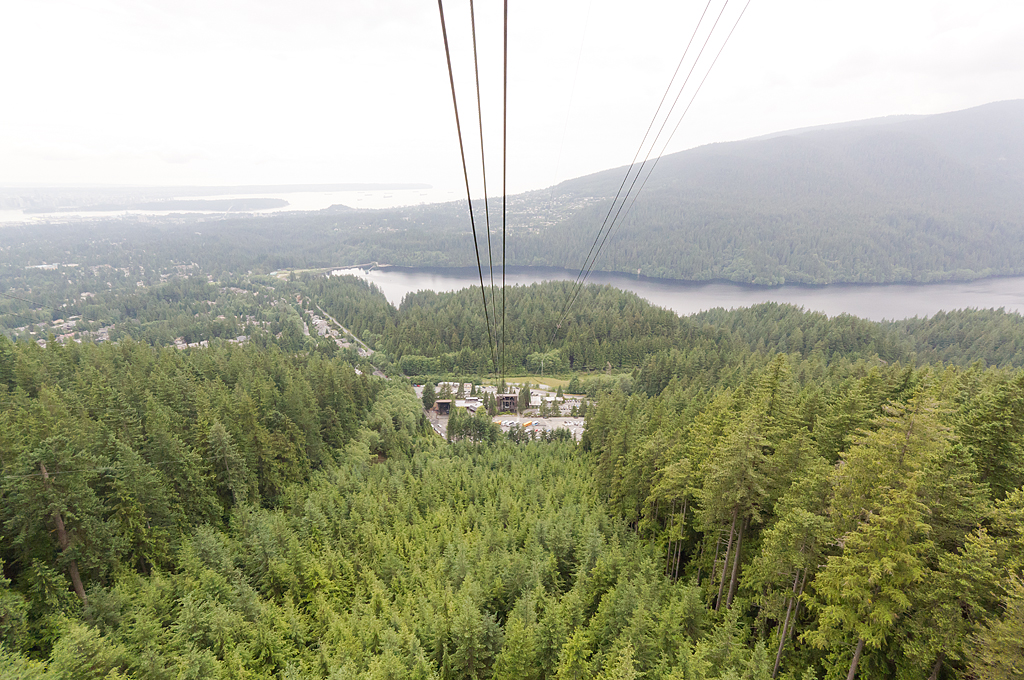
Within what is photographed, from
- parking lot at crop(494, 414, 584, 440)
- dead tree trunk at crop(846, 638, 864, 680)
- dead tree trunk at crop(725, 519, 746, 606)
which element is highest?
dead tree trunk at crop(846, 638, 864, 680)

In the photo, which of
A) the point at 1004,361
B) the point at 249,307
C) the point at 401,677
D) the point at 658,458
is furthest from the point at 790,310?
the point at 249,307

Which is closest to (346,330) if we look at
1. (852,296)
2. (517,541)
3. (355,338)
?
(355,338)

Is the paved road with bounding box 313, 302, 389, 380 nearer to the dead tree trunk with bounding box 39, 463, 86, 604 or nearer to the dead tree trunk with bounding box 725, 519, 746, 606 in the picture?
the dead tree trunk with bounding box 39, 463, 86, 604

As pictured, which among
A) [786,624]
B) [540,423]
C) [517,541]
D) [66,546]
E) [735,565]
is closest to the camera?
[786,624]

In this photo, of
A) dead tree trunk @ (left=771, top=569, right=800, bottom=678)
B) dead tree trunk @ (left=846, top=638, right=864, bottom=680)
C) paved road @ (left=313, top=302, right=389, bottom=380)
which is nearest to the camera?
dead tree trunk @ (left=846, top=638, right=864, bottom=680)

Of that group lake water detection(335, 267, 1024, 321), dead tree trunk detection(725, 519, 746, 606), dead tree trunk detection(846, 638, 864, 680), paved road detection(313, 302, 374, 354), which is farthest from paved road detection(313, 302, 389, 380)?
dead tree trunk detection(846, 638, 864, 680)

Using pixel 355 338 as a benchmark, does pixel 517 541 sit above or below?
above

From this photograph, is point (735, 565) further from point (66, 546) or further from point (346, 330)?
point (346, 330)

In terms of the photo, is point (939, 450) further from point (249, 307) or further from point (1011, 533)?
point (249, 307)
